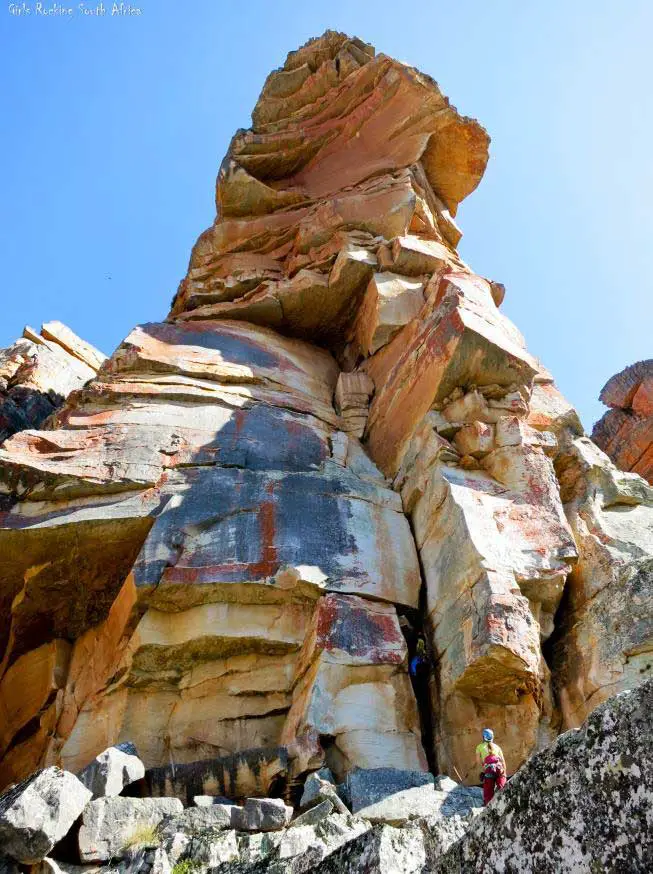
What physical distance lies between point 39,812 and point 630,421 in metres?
30.3

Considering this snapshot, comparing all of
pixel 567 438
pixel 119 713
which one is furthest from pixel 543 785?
pixel 567 438

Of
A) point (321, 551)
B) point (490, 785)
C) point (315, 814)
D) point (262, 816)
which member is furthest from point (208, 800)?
point (321, 551)

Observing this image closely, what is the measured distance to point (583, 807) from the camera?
3.89 m

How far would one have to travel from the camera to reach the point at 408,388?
17609 millimetres

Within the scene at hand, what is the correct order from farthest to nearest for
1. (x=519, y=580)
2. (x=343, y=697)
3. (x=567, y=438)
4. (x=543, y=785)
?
(x=567, y=438) → (x=519, y=580) → (x=343, y=697) → (x=543, y=785)

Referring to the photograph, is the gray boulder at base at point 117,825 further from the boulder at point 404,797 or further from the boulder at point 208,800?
the boulder at point 404,797

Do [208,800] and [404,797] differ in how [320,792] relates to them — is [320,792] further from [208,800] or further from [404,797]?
[208,800]

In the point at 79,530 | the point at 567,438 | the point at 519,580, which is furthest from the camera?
the point at 567,438

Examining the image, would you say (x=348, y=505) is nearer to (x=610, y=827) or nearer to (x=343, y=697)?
(x=343, y=697)

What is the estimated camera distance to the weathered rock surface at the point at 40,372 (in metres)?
26.5

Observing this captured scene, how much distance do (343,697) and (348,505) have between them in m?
4.21

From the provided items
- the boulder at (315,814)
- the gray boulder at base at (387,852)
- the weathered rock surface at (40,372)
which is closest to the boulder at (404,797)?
the boulder at (315,814)

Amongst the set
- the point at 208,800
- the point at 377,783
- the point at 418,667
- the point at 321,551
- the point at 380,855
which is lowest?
the point at 208,800

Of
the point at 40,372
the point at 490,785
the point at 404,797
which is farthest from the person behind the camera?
the point at 40,372
